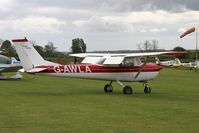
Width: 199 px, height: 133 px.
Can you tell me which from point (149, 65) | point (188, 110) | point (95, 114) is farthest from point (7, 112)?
point (149, 65)

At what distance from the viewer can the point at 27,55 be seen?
17.9 meters

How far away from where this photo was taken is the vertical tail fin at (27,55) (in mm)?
17812

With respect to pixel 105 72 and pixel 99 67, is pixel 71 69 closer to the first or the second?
pixel 99 67

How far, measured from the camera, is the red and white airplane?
17797mm

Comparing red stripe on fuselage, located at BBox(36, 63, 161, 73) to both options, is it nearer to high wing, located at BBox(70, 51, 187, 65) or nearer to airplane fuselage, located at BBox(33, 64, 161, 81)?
airplane fuselage, located at BBox(33, 64, 161, 81)

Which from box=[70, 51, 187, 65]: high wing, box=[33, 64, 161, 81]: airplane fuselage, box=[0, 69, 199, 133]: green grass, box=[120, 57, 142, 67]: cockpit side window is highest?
box=[70, 51, 187, 65]: high wing

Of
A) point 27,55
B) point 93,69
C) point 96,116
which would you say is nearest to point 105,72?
point 93,69

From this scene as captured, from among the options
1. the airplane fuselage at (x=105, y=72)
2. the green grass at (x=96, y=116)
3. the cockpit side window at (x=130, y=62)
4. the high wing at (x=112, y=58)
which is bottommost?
the green grass at (x=96, y=116)

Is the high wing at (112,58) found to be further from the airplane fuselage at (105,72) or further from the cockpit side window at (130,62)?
the airplane fuselage at (105,72)

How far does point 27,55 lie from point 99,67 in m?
3.31

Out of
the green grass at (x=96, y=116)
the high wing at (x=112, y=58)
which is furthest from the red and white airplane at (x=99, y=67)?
the green grass at (x=96, y=116)

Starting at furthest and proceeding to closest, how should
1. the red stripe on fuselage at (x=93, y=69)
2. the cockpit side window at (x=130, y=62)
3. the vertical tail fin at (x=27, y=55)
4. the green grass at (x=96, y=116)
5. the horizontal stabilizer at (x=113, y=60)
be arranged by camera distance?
the cockpit side window at (x=130, y=62), the horizontal stabilizer at (x=113, y=60), the vertical tail fin at (x=27, y=55), the red stripe on fuselage at (x=93, y=69), the green grass at (x=96, y=116)

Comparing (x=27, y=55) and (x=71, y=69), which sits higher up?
(x=27, y=55)

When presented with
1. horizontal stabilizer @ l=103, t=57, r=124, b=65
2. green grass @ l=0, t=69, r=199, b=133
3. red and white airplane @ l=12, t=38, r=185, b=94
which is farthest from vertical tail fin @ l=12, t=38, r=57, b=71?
green grass @ l=0, t=69, r=199, b=133
